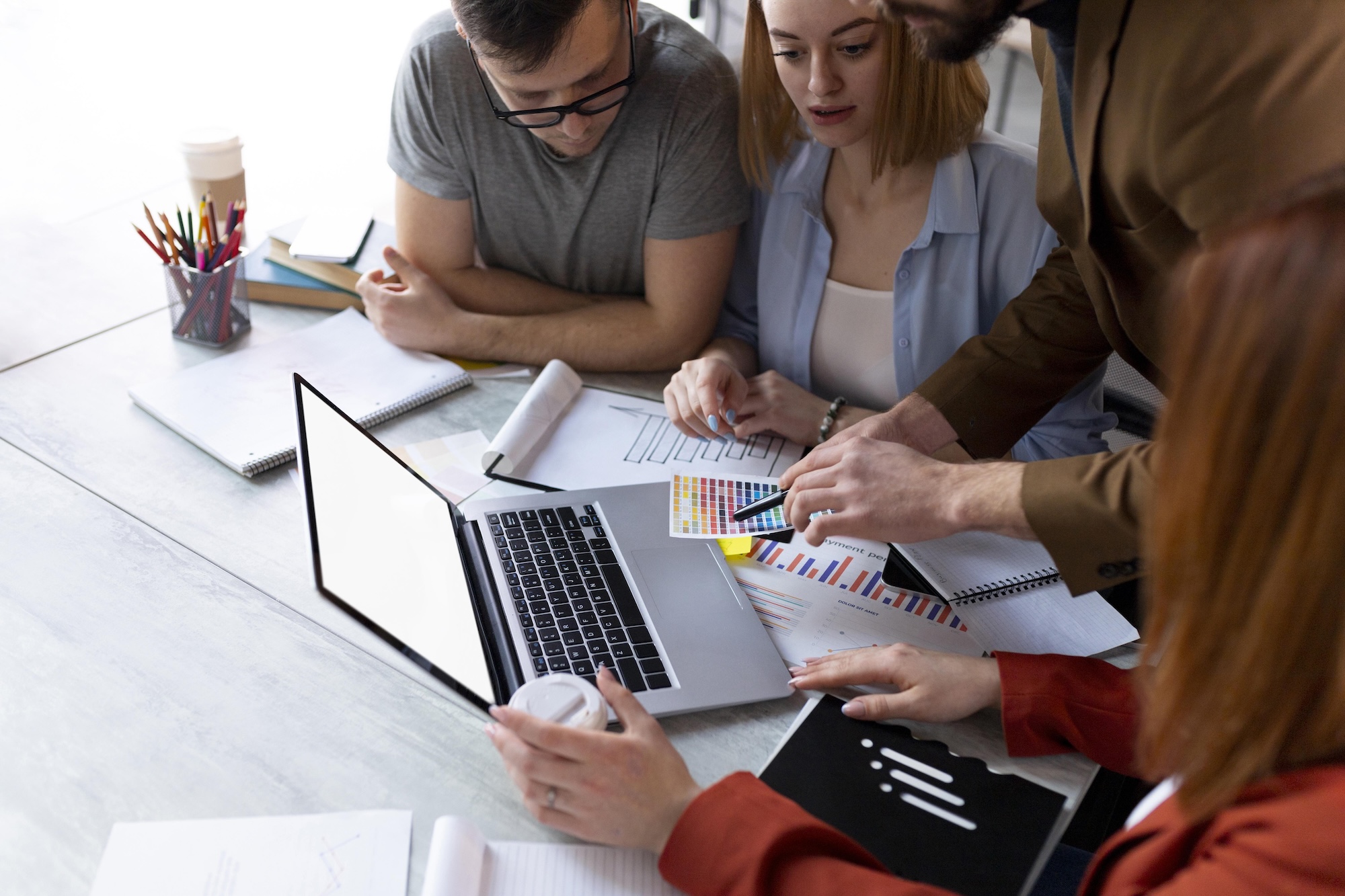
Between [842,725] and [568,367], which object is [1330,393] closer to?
[842,725]

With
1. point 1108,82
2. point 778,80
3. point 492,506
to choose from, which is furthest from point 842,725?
point 778,80

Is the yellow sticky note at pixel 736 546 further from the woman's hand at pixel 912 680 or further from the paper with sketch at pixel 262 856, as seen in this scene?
the paper with sketch at pixel 262 856

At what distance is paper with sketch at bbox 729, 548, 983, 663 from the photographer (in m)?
1.07

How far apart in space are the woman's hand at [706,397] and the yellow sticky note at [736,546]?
0.23 meters

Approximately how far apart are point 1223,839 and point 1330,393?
0.28 meters

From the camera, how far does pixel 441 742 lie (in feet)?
3.10

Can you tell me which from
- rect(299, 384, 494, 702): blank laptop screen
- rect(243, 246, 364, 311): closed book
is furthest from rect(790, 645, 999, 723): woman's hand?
rect(243, 246, 364, 311): closed book

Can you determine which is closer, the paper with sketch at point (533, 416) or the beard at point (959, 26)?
the beard at point (959, 26)

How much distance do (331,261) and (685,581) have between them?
90 centimetres

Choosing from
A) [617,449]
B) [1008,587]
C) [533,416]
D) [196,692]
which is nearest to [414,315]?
[533,416]

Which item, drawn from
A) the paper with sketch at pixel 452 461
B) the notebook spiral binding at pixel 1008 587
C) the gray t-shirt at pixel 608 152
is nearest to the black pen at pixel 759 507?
the notebook spiral binding at pixel 1008 587

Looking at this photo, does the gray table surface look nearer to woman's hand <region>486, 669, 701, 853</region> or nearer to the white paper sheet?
woman's hand <region>486, 669, 701, 853</region>

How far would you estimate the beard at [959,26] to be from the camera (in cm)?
93

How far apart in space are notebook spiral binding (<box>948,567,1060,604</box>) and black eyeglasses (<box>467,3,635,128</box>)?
0.84m
